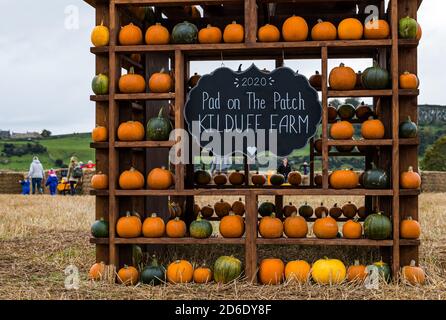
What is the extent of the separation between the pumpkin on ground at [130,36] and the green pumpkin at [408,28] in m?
2.49

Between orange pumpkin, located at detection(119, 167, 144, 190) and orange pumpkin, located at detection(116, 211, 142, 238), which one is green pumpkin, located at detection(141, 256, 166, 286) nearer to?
orange pumpkin, located at detection(116, 211, 142, 238)

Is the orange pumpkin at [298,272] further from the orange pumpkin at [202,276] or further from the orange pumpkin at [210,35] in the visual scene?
the orange pumpkin at [210,35]

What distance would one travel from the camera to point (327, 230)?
630 cm

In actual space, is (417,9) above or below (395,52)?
above

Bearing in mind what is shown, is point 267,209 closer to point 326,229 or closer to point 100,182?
point 326,229

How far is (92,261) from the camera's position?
25.9 ft

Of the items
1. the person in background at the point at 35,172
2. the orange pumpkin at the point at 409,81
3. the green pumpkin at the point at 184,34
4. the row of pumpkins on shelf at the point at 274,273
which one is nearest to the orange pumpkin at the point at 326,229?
the row of pumpkins on shelf at the point at 274,273

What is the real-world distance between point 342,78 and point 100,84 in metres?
2.30

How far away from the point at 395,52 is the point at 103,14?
9.39 feet

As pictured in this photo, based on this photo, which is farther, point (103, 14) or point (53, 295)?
point (103, 14)

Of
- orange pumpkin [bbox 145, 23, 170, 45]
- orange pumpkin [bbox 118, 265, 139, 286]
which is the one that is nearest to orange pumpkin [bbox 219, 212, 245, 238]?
orange pumpkin [bbox 118, 265, 139, 286]

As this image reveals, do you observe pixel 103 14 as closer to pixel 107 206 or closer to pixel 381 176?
pixel 107 206

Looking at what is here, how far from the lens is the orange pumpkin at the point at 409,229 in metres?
6.18
